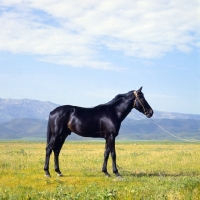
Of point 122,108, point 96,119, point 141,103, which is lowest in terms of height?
point 96,119

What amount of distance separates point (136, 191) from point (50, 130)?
5987 millimetres

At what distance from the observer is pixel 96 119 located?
47.7 ft

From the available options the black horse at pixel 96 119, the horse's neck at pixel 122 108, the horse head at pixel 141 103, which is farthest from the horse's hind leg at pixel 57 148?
the horse head at pixel 141 103

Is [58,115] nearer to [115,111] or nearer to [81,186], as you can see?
[115,111]

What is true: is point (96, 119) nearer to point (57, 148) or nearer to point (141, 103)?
point (141, 103)

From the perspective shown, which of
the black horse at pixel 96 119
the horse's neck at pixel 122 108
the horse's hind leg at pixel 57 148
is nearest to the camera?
the black horse at pixel 96 119

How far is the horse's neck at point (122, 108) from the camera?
14766 millimetres

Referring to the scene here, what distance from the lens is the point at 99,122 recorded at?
→ 1455 centimetres

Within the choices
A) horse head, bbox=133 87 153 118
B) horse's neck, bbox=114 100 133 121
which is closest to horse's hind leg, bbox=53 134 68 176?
horse's neck, bbox=114 100 133 121

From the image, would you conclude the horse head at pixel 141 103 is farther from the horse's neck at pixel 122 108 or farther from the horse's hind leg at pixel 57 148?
the horse's hind leg at pixel 57 148

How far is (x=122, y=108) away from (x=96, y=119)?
47.1 inches

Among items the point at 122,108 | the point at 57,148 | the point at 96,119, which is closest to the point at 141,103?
the point at 122,108

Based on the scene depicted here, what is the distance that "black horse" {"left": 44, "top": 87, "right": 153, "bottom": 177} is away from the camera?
570 inches

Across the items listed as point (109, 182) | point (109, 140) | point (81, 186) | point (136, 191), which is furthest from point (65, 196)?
point (109, 140)
